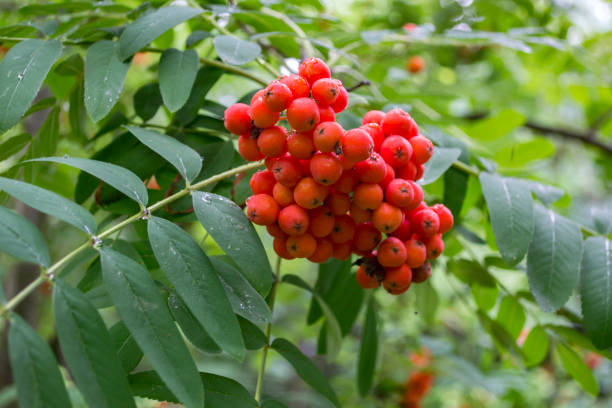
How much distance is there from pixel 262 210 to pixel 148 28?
0.55 meters

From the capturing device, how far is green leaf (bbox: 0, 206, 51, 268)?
2.57 feet

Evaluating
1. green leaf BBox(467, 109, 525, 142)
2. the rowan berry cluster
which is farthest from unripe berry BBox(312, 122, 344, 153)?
green leaf BBox(467, 109, 525, 142)

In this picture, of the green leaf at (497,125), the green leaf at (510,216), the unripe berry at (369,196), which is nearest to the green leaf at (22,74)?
the unripe berry at (369,196)

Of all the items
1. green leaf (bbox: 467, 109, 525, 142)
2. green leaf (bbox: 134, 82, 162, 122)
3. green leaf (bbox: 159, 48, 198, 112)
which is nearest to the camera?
green leaf (bbox: 159, 48, 198, 112)

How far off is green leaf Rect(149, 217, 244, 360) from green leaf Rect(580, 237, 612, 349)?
0.79 metres

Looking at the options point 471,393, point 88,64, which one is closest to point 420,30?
point 88,64

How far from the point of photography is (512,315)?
1587 millimetres

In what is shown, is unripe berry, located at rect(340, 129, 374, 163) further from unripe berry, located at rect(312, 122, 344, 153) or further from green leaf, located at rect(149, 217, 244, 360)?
green leaf, located at rect(149, 217, 244, 360)

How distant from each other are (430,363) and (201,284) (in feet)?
7.48

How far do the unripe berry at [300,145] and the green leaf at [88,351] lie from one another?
44cm

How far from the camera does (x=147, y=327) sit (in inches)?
31.5

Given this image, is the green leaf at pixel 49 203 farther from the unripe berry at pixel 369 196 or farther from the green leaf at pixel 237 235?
the unripe berry at pixel 369 196

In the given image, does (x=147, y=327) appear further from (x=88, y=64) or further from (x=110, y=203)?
(x=88, y=64)

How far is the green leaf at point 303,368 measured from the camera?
3.87ft
